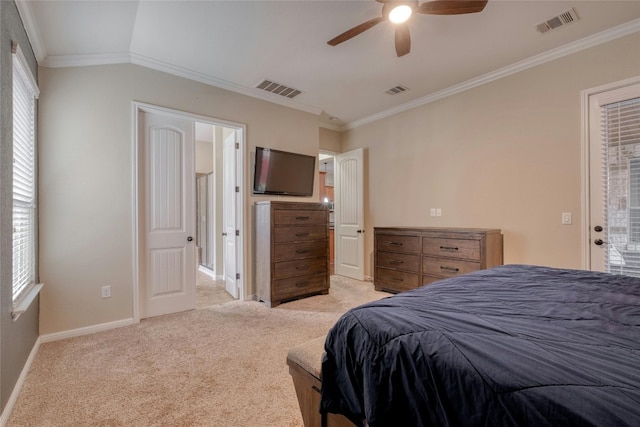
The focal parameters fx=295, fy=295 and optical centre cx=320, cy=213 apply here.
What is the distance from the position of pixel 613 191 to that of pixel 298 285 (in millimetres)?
3304

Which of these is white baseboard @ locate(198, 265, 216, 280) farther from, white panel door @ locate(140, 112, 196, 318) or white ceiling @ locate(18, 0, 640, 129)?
white ceiling @ locate(18, 0, 640, 129)

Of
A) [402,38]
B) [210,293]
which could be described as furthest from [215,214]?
[402,38]

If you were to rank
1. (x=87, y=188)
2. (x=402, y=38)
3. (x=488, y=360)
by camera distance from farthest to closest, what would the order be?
(x=87, y=188), (x=402, y=38), (x=488, y=360)

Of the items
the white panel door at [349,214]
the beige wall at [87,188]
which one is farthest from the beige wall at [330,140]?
the beige wall at [87,188]

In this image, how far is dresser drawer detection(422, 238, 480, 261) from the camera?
3197 mm

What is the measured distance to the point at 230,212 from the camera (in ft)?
13.4

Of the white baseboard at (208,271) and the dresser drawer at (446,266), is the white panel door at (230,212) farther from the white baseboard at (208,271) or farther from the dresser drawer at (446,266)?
the dresser drawer at (446,266)

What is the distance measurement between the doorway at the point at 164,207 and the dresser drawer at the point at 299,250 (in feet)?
3.28

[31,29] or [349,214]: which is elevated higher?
[31,29]

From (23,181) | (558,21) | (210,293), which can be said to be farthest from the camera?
(210,293)

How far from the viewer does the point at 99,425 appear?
1.56 m

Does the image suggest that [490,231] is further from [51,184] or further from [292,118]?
[51,184]

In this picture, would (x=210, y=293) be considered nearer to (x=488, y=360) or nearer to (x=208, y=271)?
(x=208, y=271)

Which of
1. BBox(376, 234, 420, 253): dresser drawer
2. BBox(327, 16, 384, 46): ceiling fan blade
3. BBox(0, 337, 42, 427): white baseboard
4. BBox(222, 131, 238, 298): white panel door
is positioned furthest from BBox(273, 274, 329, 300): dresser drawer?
BBox(327, 16, 384, 46): ceiling fan blade
